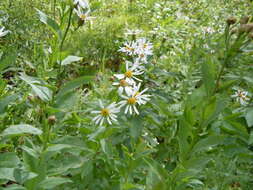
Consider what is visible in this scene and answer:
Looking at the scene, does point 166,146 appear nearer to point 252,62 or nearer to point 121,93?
point 121,93

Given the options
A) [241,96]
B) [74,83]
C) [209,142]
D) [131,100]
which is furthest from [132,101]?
[241,96]

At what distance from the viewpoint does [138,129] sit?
3.90 feet

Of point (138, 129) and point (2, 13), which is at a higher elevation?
point (2, 13)

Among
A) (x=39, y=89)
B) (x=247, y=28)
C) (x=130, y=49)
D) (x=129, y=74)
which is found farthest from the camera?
(x=130, y=49)

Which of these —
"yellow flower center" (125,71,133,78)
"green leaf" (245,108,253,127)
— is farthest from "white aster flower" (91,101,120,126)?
"green leaf" (245,108,253,127)

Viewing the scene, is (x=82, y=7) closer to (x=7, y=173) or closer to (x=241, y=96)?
(x=7, y=173)

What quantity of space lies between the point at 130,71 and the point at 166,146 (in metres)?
0.30

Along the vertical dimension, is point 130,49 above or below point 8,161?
above

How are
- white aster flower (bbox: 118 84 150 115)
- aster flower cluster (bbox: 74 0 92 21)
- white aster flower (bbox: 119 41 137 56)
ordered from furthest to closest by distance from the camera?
1. white aster flower (bbox: 119 41 137 56)
2. white aster flower (bbox: 118 84 150 115)
3. aster flower cluster (bbox: 74 0 92 21)

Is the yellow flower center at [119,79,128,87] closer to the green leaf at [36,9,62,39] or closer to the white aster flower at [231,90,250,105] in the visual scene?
the green leaf at [36,9,62,39]

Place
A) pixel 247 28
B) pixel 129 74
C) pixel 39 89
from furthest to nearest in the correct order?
1. pixel 129 74
2. pixel 39 89
3. pixel 247 28

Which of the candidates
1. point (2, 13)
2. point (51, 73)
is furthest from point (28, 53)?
point (51, 73)

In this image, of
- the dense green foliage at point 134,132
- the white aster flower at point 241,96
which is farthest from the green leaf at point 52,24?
the white aster flower at point 241,96

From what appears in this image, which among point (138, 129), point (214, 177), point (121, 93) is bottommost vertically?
point (214, 177)
